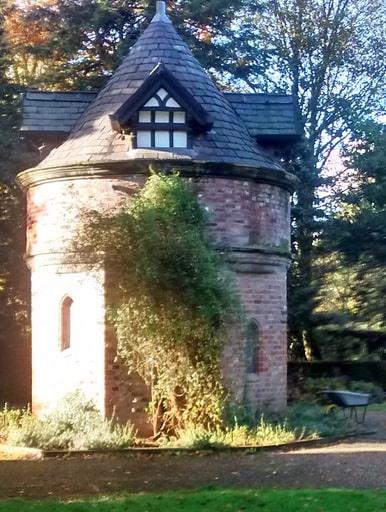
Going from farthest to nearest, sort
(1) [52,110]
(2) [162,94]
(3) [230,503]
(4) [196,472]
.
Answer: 1. (1) [52,110]
2. (2) [162,94]
3. (4) [196,472]
4. (3) [230,503]

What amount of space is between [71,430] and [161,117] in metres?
5.98

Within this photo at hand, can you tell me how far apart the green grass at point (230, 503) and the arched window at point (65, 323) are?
719 cm

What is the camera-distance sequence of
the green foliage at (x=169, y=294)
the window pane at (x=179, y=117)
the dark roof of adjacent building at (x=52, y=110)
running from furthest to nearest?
1. the dark roof of adjacent building at (x=52, y=110)
2. the window pane at (x=179, y=117)
3. the green foliage at (x=169, y=294)

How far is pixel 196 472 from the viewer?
1289cm

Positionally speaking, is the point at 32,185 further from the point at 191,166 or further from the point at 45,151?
the point at 191,166

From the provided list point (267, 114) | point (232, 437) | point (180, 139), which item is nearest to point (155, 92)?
point (180, 139)

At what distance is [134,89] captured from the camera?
18.4 metres

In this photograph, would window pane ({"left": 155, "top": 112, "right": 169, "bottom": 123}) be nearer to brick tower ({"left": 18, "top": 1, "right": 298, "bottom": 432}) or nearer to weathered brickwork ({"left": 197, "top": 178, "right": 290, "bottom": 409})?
brick tower ({"left": 18, "top": 1, "right": 298, "bottom": 432})

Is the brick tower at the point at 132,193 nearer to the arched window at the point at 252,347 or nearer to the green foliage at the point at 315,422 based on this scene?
the arched window at the point at 252,347

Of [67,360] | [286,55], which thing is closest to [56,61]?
[286,55]

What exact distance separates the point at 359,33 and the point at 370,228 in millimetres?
9446

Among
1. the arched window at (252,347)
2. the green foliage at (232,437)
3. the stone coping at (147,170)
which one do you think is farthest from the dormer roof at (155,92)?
the green foliage at (232,437)

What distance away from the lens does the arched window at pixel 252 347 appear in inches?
Result: 696

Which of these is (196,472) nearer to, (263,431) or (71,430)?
(263,431)
